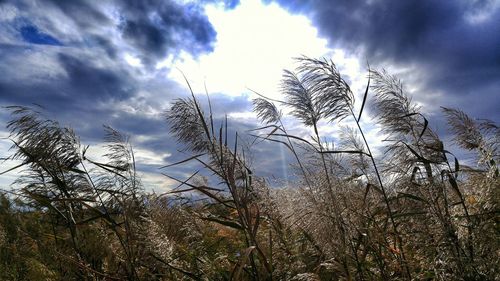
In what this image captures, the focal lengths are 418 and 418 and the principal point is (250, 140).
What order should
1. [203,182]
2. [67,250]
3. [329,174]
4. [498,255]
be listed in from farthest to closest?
[203,182] → [67,250] → [329,174] → [498,255]

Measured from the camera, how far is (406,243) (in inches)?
132

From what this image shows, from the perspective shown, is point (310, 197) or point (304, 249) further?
point (304, 249)

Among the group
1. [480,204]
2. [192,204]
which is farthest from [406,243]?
[192,204]

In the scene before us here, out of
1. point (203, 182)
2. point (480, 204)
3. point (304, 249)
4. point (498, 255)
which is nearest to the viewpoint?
point (498, 255)

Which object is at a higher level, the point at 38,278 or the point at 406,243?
the point at 406,243

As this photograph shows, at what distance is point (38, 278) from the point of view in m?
4.14

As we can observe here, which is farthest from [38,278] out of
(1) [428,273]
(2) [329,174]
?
(1) [428,273]

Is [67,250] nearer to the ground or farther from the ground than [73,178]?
nearer to the ground

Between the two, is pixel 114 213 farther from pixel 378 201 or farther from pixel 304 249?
pixel 378 201

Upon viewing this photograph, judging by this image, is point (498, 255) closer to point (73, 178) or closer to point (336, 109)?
point (336, 109)

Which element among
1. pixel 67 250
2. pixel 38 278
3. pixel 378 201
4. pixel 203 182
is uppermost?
pixel 203 182

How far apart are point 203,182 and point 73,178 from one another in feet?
6.53

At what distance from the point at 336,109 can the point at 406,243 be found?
3.98ft

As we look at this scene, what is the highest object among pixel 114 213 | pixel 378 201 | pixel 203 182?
pixel 203 182
